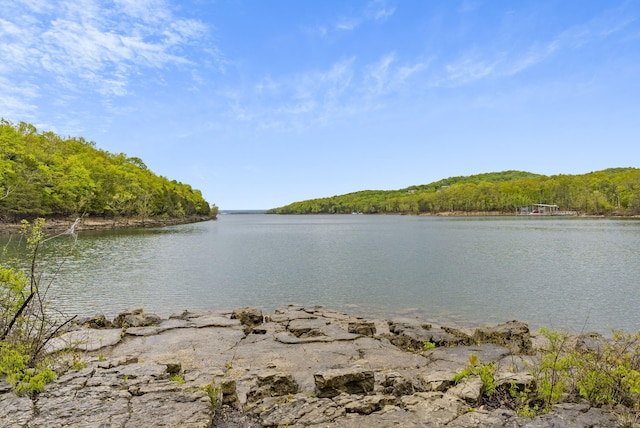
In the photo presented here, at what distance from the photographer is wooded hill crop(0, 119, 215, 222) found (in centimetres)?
5825

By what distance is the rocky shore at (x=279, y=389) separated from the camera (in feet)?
17.5

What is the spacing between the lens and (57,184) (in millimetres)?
68812

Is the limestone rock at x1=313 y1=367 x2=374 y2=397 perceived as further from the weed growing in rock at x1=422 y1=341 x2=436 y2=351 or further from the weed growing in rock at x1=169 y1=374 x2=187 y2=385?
the weed growing in rock at x1=422 y1=341 x2=436 y2=351

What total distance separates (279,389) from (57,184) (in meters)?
78.7

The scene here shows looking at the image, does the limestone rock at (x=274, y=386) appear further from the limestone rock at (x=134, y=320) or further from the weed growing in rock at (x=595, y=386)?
the limestone rock at (x=134, y=320)

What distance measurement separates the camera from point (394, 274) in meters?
26.8

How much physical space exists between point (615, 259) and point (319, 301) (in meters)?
27.9

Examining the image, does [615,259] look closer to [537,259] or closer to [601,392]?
[537,259]

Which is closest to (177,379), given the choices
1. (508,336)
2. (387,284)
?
(508,336)

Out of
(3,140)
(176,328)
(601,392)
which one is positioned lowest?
(176,328)

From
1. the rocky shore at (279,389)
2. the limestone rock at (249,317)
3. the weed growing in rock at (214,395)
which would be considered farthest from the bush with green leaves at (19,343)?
the limestone rock at (249,317)

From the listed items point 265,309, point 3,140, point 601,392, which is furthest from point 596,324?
point 3,140

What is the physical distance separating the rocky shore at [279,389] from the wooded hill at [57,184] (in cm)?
3581

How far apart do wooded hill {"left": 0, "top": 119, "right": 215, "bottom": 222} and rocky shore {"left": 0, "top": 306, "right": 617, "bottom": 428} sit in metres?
35.8
